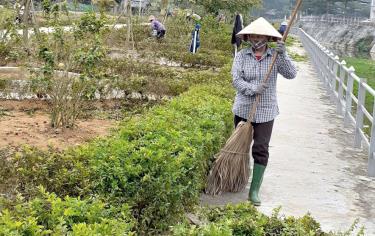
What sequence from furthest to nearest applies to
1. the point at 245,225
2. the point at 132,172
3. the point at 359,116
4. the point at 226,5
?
the point at 226,5 < the point at 359,116 < the point at 132,172 < the point at 245,225

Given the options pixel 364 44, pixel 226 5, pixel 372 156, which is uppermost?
pixel 226 5

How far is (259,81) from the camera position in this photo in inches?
206

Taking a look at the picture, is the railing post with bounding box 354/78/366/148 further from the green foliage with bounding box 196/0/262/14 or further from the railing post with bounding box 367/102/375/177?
the green foliage with bounding box 196/0/262/14

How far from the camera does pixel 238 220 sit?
10.7ft

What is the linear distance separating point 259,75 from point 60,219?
2827 millimetres

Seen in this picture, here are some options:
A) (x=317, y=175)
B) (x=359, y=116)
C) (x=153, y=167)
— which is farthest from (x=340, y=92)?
(x=153, y=167)

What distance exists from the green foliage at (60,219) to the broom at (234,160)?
6.94 ft

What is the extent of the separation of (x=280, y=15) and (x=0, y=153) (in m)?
99.4

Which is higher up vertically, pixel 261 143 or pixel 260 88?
pixel 260 88

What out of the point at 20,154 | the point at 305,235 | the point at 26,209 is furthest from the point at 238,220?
the point at 20,154

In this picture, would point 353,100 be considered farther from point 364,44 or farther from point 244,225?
point 364,44

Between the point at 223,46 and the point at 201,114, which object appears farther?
the point at 223,46

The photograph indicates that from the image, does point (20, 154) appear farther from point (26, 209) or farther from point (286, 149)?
point (286, 149)

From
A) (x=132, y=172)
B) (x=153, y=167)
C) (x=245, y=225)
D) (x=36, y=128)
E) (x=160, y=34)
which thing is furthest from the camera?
(x=160, y=34)
